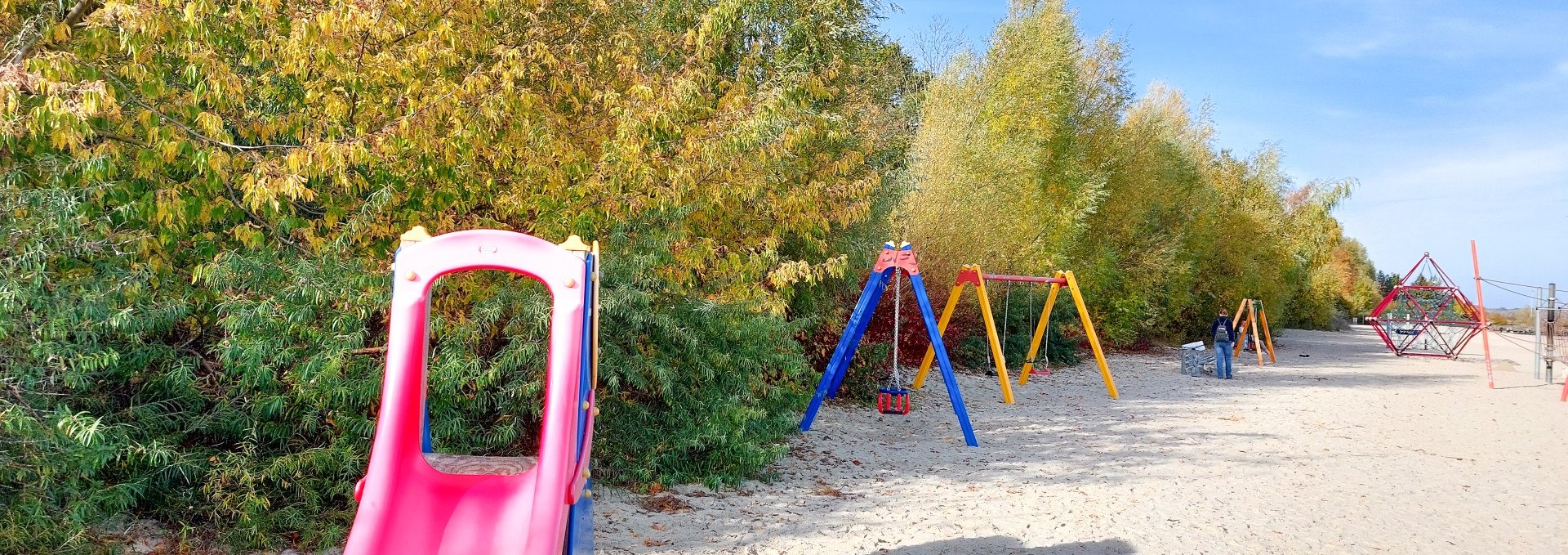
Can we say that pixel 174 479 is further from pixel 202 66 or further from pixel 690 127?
pixel 690 127

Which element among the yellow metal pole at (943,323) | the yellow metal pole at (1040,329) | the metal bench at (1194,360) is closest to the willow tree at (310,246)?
the yellow metal pole at (943,323)

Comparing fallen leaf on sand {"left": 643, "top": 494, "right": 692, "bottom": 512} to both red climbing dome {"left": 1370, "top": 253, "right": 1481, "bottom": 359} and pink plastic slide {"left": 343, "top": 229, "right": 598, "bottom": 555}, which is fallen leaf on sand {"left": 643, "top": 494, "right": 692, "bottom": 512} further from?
red climbing dome {"left": 1370, "top": 253, "right": 1481, "bottom": 359}

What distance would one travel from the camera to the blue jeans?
16.0 m

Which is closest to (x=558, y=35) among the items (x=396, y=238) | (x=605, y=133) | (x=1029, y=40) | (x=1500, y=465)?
(x=605, y=133)

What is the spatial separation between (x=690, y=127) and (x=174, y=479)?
429 centimetres

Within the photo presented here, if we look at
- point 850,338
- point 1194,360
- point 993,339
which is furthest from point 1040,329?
point 1194,360

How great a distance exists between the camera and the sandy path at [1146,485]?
17.4ft

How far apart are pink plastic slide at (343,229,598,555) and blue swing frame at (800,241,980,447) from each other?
16.7 ft

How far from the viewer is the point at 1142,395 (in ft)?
42.4

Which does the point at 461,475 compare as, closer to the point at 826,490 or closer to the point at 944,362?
the point at 826,490

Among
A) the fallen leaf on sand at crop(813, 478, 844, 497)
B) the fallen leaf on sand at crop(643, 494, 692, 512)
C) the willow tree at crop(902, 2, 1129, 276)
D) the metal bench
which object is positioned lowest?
the fallen leaf on sand at crop(813, 478, 844, 497)

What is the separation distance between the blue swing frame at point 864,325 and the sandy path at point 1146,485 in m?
0.28

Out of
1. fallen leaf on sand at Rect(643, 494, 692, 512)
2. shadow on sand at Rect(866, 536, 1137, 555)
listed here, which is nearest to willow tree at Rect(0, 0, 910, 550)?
fallen leaf on sand at Rect(643, 494, 692, 512)

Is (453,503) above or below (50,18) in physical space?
below
